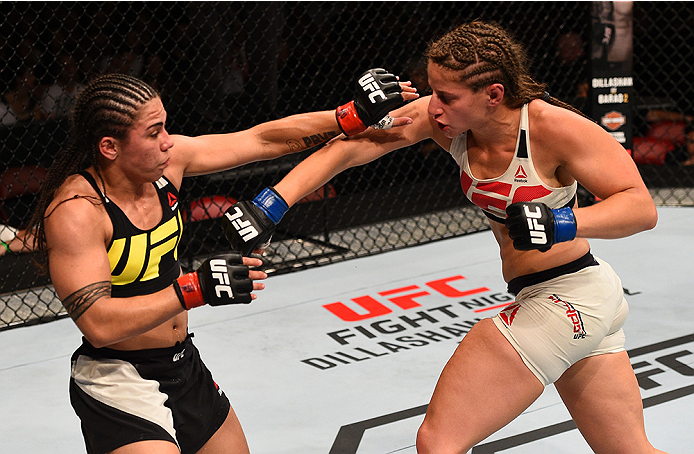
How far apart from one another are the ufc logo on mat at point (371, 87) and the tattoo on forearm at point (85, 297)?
2.38ft

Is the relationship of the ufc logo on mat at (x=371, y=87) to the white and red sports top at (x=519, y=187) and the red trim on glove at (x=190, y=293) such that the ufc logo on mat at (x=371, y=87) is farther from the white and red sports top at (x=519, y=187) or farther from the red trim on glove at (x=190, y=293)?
the red trim on glove at (x=190, y=293)

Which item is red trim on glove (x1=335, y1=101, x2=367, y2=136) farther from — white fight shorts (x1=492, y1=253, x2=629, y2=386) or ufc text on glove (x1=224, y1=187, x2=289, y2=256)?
white fight shorts (x1=492, y1=253, x2=629, y2=386)

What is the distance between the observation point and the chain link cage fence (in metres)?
4.05

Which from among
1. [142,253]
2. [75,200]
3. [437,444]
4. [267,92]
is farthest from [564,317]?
[267,92]

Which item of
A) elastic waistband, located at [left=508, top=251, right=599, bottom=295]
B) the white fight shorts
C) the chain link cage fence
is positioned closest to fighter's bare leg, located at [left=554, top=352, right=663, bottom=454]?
the white fight shorts

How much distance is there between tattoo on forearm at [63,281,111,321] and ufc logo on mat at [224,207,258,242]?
0.99 feet

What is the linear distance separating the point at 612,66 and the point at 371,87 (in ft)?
10.6

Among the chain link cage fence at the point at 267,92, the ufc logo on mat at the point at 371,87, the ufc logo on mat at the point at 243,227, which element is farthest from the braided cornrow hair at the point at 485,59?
the chain link cage fence at the point at 267,92

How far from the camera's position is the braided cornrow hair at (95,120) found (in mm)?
1557

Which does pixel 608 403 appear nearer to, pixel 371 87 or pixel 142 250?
pixel 371 87

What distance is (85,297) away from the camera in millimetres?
1490

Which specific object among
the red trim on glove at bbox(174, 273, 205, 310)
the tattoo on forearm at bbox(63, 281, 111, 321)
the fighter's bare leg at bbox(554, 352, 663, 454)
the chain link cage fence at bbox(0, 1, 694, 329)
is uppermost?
the fighter's bare leg at bbox(554, 352, 663, 454)

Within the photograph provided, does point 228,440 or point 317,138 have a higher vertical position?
point 317,138

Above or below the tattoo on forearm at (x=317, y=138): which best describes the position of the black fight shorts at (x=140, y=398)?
below
